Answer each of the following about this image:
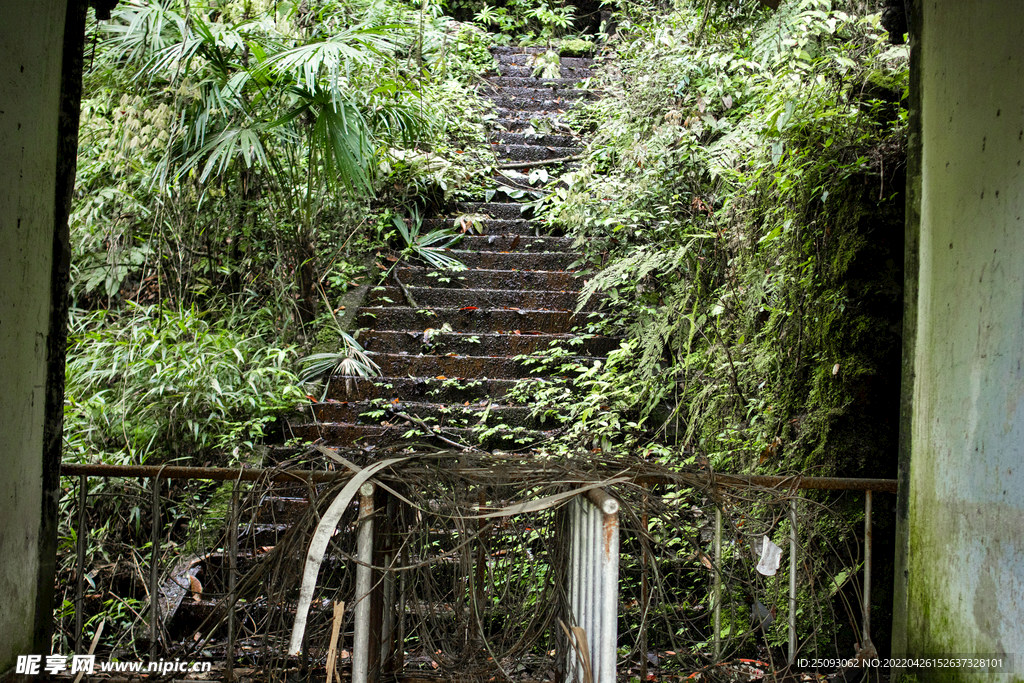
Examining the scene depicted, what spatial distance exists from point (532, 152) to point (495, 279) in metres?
2.33

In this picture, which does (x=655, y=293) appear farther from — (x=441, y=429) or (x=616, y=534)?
(x=616, y=534)

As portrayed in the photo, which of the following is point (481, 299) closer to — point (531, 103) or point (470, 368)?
point (470, 368)

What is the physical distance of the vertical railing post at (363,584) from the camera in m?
1.89

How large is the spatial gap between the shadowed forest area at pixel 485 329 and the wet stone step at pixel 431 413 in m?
0.02

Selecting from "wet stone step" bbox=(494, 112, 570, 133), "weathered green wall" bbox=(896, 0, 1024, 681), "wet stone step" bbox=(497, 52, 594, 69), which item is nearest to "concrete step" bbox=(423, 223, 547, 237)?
"wet stone step" bbox=(494, 112, 570, 133)

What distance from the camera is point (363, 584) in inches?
74.9

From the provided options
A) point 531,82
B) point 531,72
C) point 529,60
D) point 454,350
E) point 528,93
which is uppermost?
point 529,60

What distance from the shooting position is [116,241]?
526 centimetres

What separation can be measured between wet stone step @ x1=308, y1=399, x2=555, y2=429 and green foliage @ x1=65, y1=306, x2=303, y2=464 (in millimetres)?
281

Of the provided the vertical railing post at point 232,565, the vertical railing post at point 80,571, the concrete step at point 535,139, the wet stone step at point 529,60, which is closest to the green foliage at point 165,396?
the vertical railing post at point 80,571

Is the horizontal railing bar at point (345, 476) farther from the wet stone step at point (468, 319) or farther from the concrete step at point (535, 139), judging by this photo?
the concrete step at point (535, 139)

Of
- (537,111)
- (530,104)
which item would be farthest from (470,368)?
(530,104)

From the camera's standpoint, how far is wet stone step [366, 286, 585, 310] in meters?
5.66

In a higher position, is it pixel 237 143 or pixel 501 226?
pixel 237 143
